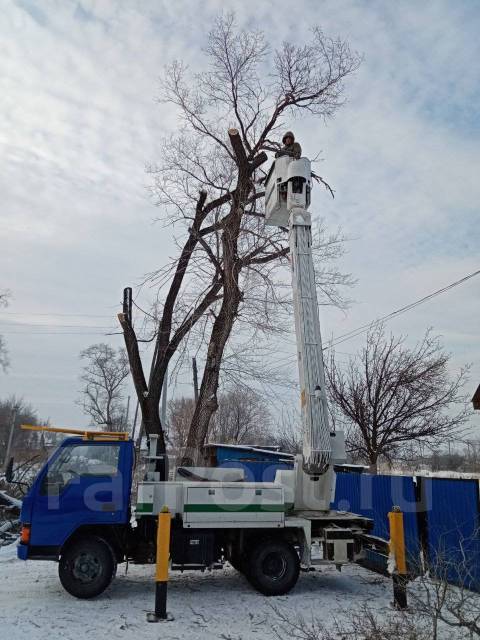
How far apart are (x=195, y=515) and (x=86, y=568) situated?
1583 millimetres

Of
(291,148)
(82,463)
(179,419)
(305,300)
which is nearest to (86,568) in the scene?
(82,463)

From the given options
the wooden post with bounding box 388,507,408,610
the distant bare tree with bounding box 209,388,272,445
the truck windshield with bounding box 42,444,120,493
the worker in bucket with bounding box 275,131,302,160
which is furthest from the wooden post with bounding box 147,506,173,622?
the distant bare tree with bounding box 209,388,272,445

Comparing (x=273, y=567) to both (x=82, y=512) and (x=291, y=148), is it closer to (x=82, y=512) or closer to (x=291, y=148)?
(x=82, y=512)

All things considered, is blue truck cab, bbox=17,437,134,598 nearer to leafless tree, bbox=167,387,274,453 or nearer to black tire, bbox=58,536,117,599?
black tire, bbox=58,536,117,599

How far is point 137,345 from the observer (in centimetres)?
1488

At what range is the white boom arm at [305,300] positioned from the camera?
809 centimetres

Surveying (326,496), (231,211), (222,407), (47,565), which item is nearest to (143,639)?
A: (326,496)

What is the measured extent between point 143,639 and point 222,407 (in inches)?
1418

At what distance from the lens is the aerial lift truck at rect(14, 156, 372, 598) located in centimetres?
765

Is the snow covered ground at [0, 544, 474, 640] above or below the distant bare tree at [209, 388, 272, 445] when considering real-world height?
below

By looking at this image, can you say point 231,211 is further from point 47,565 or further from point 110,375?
point 110,375

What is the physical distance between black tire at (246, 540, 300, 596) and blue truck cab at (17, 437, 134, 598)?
6.08 feet

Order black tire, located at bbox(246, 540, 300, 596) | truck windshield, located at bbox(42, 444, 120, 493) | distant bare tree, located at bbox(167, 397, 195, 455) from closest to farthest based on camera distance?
truck windshield, located at bbox(42, 444, 120, 493)
black tire, located at bbox(246, 540, 300, 596)
distant bare tree, located at bbox(167, 397, 195, 455)

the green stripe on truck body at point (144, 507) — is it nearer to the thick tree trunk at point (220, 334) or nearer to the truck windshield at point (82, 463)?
the truck windshield at point (82, 463)
